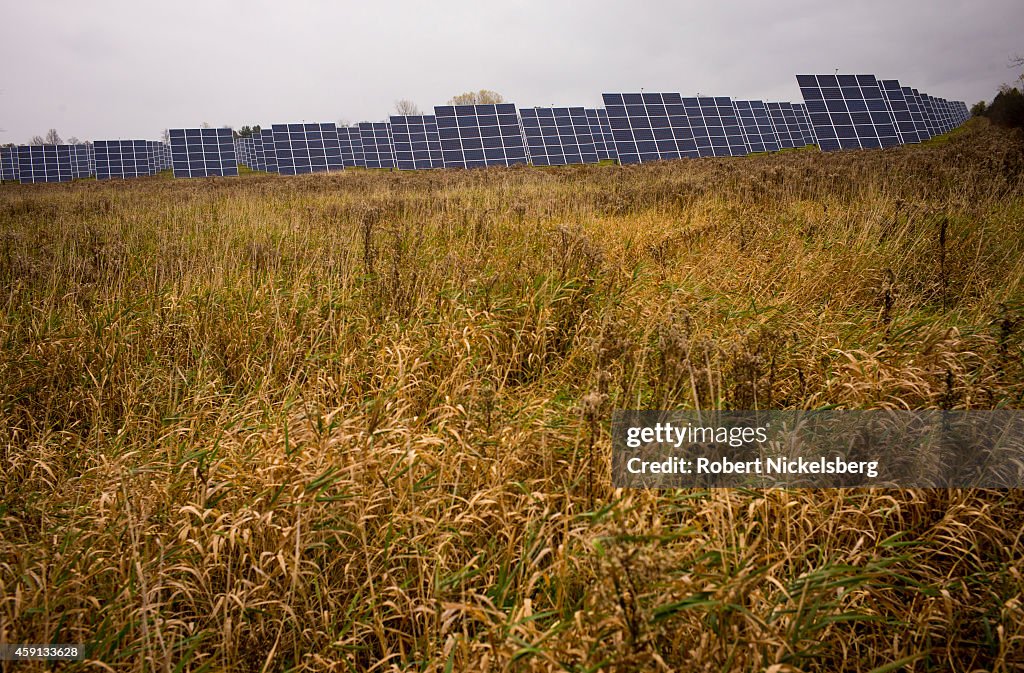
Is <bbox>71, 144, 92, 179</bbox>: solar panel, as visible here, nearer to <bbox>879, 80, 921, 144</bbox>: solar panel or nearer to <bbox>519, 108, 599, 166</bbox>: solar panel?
<bbox>519, 108, 599, 166</bbox>: solar panel

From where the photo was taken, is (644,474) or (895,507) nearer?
(895,507)

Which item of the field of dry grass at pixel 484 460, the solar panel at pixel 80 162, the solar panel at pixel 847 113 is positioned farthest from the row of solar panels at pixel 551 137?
the field of dry grass at pixel 484 460

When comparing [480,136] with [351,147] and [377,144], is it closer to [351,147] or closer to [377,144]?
[377,144]

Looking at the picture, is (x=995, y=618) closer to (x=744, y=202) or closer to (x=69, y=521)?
(x=69, y=521)

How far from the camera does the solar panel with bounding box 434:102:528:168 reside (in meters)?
26.6

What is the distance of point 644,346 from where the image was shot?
130 inches

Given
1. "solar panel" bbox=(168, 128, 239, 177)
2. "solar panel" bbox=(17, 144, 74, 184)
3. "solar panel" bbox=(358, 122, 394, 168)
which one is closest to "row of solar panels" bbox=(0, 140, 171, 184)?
"solar panel" bbox=(17, 144, 74, 184)

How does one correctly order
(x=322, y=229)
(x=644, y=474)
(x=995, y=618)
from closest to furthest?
(x=995, y=618)
(x=644, y=474)
(x=322, y=229)

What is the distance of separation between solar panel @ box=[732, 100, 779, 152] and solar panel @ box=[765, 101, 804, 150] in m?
0.54

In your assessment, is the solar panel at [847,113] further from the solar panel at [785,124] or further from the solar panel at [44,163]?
the solar panel at [44,163]

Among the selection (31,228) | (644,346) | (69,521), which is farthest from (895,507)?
(31,228)

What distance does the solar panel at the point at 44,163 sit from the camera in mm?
40625

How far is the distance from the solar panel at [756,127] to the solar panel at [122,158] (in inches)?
1737

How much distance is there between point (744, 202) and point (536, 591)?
26.3 ft
